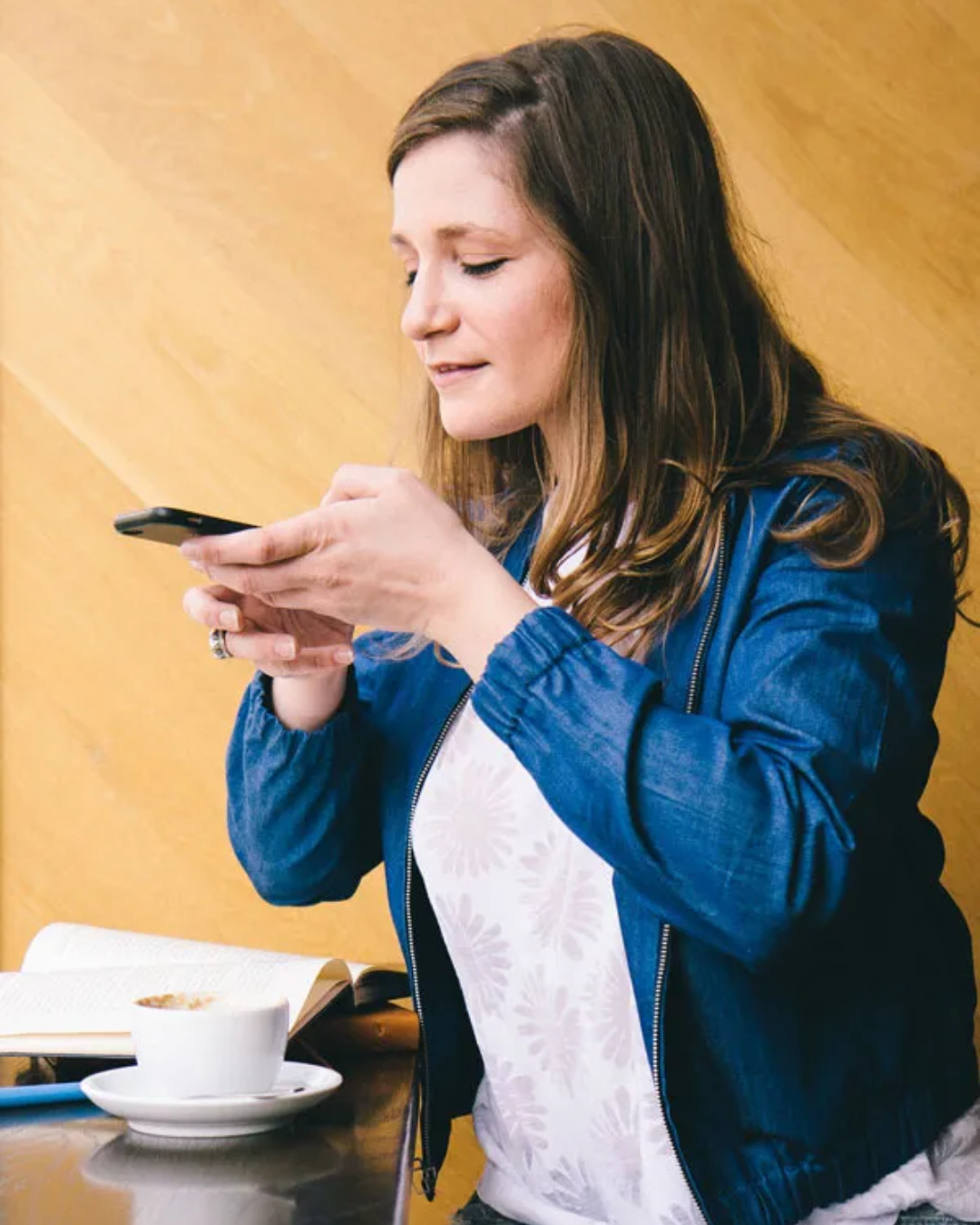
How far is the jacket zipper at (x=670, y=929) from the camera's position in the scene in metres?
0.89

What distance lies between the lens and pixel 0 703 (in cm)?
177

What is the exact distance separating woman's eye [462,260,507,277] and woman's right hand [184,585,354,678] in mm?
268

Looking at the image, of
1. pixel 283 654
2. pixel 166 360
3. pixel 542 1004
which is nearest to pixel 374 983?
pixel 542 1004

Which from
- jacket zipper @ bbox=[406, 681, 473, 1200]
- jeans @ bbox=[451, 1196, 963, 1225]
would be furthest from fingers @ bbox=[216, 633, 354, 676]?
jeans @ bbox=[451, 1196, 963, 1225]

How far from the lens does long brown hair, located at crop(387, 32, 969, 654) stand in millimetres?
1021

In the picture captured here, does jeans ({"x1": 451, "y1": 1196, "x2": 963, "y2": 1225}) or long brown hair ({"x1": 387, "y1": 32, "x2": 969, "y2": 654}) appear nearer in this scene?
jeans ({"x1": 451, "y1": 1196, "x2": 963, "y2": 1225})

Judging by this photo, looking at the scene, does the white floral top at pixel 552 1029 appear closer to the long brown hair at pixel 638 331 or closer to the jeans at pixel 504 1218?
the jeans at pixel 504 1218

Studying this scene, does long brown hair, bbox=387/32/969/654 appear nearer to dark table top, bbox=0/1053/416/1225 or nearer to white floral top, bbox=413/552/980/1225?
white floral top, bbox=413/552/980/1225

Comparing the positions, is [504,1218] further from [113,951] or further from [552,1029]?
[113,951]

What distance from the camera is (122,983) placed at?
1.01 meters

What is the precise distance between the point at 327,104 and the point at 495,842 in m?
1.06

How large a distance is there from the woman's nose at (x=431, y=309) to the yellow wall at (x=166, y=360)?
0.68 meters

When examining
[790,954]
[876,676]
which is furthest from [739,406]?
[790,954]

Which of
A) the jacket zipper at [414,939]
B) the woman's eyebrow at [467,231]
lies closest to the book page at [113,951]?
the jacket zipper at [414,939]
